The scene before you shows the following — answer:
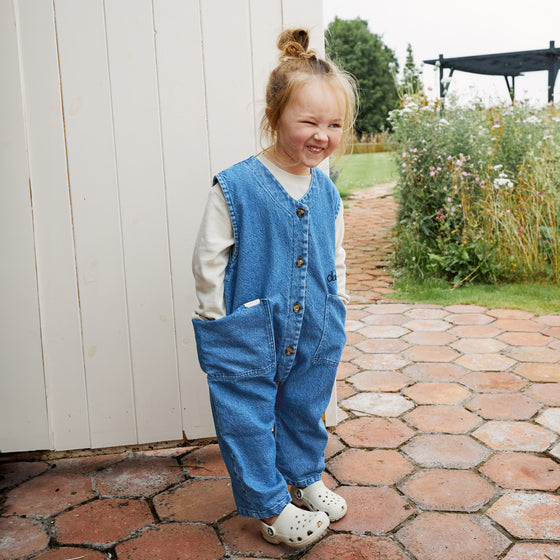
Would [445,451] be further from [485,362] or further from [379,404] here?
[485,362]

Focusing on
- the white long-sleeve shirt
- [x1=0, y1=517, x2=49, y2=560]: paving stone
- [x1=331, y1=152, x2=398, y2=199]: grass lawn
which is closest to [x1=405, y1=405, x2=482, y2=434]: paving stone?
the white long-sleeve shirt

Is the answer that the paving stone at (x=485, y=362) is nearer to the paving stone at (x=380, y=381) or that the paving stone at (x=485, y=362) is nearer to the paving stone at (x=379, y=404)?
the paving stone at (x=380, y=381)

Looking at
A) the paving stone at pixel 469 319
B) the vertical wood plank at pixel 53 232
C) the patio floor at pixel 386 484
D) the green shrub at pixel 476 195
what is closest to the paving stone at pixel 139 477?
the patio floor at pixel 386 484

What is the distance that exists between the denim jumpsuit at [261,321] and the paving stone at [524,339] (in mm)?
1966

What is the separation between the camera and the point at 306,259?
1736mm

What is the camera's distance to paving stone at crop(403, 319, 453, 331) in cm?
376

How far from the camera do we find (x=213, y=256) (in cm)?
166

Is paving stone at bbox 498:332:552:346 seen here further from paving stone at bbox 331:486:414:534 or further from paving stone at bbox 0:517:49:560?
paving stone at bbox 0:517:49:560

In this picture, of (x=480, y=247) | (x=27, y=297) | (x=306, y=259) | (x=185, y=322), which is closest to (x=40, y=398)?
(x=27, y=297)

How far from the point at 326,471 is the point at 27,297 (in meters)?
1.15

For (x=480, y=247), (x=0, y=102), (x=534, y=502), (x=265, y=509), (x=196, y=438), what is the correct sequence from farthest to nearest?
(x=480, y=247), (x=196, y=438), (x=0, y=102), (x=534, y=502), (x=265, y=509)

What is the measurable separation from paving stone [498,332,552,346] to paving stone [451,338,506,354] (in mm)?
61

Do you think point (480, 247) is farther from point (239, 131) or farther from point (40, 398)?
point (40, 398)

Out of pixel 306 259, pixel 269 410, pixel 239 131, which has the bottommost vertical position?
pixel 269 410
